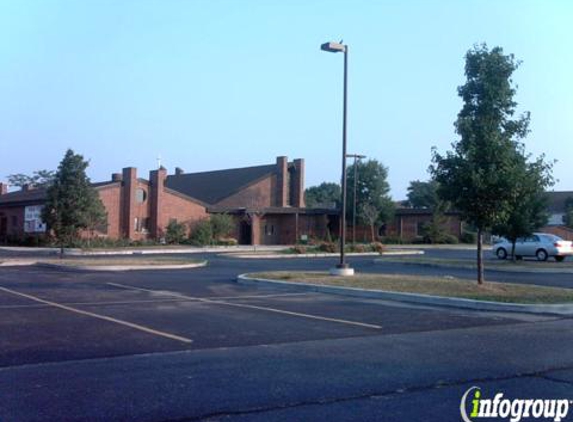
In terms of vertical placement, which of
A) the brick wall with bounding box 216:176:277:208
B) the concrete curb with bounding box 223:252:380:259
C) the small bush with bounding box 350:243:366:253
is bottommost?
the concrete curb with bounding box 223:252:380:259

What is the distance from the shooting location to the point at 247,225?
196 ft

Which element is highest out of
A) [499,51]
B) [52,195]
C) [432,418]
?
[499,51]

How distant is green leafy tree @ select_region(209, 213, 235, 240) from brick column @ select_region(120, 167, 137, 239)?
611 cm

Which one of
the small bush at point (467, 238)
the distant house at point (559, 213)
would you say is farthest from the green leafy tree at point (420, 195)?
the small bush at point (467, 238)

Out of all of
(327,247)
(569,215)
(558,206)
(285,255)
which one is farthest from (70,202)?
(558,206)

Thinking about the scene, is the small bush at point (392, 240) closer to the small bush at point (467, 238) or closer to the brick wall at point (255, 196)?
the small bush at point (467, 238)

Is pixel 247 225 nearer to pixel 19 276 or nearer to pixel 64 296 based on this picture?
pixel 19 276

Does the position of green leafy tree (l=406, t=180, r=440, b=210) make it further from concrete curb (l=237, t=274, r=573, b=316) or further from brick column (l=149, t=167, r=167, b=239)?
concrete curb (l=237, t=274, r=573, b=316)

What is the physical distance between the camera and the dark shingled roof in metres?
64.1

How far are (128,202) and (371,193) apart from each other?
2273 cm

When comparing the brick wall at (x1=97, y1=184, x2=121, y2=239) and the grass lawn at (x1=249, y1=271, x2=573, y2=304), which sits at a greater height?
the brick wall at (x1=97, y1=184, x2=121, y2=239)

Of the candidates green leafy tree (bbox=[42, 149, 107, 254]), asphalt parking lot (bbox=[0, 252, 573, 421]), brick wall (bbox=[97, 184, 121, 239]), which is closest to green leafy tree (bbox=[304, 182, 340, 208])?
brick wall (bbox=[97, 184, 121, 239])

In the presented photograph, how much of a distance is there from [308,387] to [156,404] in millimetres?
1710

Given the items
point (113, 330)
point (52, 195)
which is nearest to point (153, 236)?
point (52, 195)
